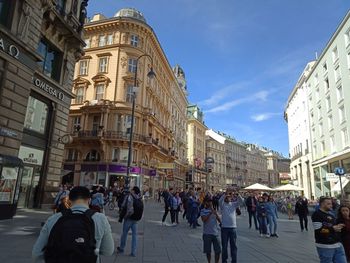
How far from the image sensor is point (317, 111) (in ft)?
129

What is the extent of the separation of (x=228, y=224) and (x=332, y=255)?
2.60 m

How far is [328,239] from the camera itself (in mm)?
4988

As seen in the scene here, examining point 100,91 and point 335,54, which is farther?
point 100,91

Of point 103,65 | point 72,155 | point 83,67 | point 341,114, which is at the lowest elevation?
point 72,155

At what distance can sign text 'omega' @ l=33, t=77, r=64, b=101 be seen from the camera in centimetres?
1702

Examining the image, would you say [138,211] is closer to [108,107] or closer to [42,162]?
[42,162]

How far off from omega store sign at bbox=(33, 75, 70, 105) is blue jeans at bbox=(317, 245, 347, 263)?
54.0 ft

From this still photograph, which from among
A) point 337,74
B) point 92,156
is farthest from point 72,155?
point 337,74

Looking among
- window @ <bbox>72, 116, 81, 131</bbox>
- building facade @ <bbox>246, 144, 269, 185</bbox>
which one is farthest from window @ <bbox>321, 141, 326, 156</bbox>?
building facade @ <bbox>246, 144, 269, 185</bbox>

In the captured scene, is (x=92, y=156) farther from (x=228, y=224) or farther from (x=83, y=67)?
(x=228, y=224)

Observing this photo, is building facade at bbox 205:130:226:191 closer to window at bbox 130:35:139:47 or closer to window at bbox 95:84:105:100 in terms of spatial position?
window at bbox 130:35:139:47

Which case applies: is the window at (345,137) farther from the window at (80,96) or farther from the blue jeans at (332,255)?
the window at (80,96)

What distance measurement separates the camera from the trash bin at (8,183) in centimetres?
1180

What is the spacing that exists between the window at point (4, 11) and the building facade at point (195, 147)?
58811 mm
